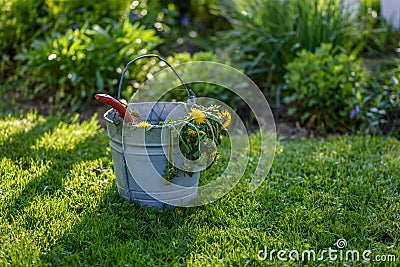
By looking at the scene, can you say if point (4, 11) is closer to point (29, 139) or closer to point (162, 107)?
point (29, 139)

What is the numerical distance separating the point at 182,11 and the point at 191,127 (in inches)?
157

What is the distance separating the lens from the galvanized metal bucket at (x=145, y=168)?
7.49 feet

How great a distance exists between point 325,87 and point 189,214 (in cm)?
193

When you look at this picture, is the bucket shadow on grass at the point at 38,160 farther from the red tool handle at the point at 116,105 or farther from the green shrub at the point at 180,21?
the green shrub at the point at 180,21

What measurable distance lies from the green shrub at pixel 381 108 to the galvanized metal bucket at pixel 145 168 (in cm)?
179

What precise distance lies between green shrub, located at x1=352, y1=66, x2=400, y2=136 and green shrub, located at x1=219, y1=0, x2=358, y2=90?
536mm

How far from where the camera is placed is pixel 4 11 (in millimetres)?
4633

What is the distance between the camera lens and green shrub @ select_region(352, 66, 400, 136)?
371 cm

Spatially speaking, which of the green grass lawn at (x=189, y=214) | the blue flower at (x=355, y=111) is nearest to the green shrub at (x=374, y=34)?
the blue flower at (x=355, y=111)

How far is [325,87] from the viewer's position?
12.6 feet

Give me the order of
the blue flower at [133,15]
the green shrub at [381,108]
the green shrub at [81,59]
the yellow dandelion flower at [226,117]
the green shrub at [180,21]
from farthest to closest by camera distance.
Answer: the green shrub at [180,21] < the blue flower at [133,15] < the green shrub at [81,59] < the green shrub at [381,108] < the yellow dandelion flower at [226,117]

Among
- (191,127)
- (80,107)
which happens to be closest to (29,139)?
(80,107)

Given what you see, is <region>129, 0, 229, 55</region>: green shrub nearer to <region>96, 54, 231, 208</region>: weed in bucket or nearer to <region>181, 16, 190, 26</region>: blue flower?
<region>181, 16, 190, 26</region>: blue flower

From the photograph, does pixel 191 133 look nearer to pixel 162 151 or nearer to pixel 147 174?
pixel 162 151
